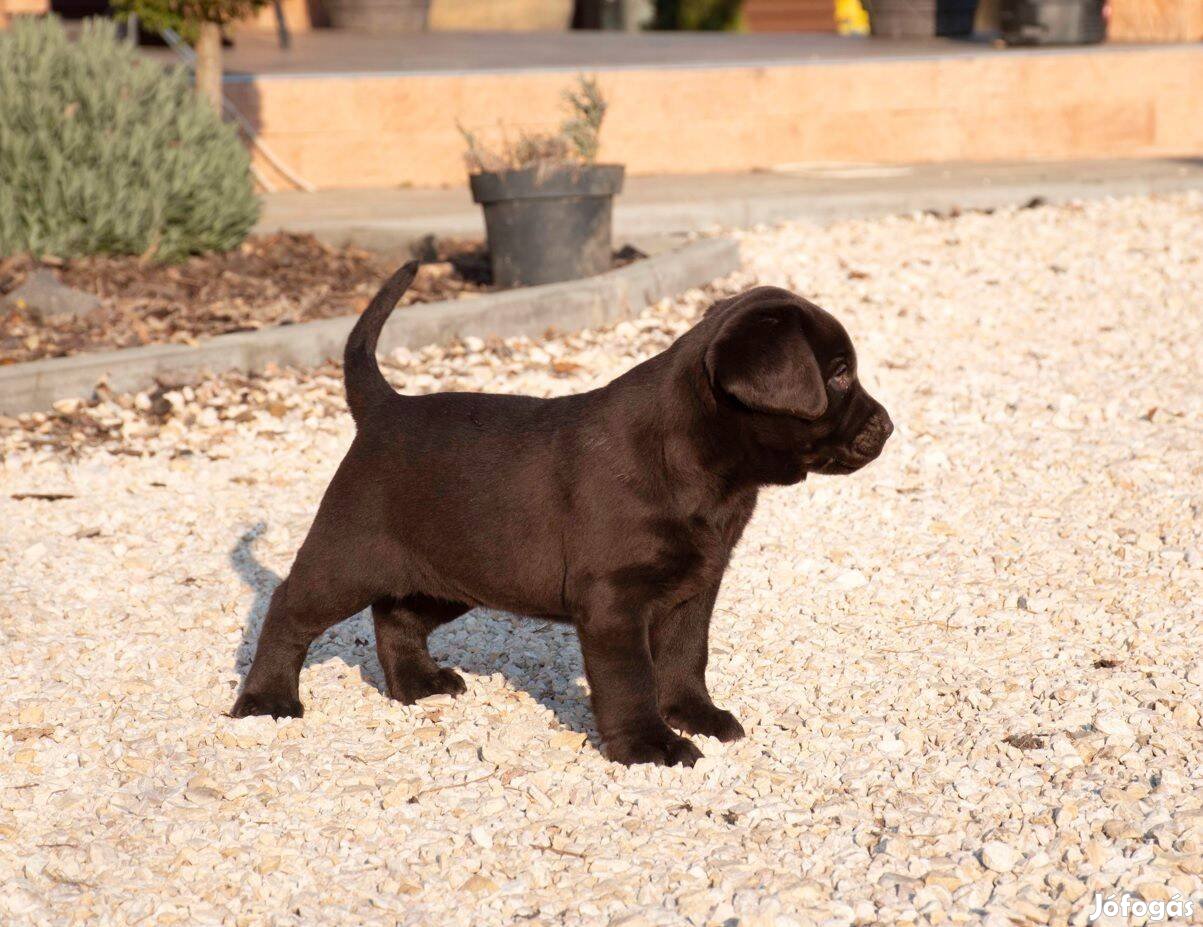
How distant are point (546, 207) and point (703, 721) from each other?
512 cm

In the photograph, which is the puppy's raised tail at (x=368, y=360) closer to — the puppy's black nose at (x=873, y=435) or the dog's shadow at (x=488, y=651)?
the dog's shadow at (x=488, y=651)

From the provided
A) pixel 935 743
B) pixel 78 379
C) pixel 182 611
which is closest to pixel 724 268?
pixel 78 379

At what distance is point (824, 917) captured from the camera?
10.2ft

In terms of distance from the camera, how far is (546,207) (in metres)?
8.67

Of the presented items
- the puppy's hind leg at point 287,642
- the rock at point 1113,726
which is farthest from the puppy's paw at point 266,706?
the rock at point 1113,726

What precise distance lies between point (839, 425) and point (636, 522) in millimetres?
545

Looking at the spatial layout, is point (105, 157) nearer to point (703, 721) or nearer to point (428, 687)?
point (428, 687)

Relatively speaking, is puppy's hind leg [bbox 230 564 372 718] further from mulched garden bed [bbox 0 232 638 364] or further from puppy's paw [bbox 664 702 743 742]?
mulched garden bed [bbox 0 232 638 364]

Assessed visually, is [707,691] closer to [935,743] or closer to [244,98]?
[935,743]

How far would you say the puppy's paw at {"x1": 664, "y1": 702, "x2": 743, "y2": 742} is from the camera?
4.02 meters

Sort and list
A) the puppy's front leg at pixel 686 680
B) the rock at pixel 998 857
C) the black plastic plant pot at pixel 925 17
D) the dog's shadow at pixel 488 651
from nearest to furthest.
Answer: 1. the rock at pixel 998 857
2. the puppy's front leg at pixel 686 680
3. the dog's shadow at pixel 488 651
4. the black plastic plant pot at pixel 925 17

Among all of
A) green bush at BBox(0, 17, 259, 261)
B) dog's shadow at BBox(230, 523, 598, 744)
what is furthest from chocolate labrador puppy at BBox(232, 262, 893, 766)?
green bush at BBox(0, 17, 259, 261)

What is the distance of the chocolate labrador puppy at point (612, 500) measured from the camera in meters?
3.65

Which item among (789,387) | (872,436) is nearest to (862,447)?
(872,436)
